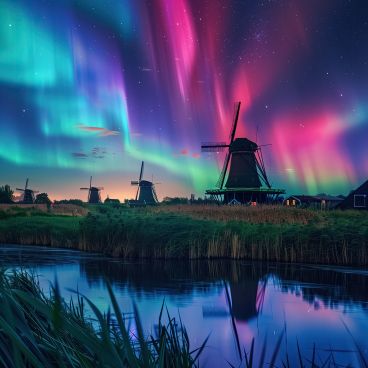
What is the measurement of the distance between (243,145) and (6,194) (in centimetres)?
3777

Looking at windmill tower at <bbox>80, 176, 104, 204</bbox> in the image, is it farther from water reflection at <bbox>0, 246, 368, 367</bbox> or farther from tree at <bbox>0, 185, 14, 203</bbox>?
water reflection at <bbox>0, 246, 368, 367</bbox>

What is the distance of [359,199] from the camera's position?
40750 mm

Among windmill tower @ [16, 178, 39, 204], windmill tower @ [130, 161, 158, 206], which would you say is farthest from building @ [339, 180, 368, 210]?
windmill tower @ [16, 178, 39, 204]

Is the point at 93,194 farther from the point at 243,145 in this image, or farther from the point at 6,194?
the point at 243,145

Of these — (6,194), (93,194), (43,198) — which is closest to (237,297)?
(6,194)

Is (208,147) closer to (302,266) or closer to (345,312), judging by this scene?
(302,266)

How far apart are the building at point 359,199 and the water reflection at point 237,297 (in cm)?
2408

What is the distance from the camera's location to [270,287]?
51.6ft

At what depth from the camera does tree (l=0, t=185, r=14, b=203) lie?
67863mm

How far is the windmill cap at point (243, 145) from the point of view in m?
48.0

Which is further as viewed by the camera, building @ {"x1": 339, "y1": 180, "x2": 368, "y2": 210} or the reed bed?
building @ {"x1": 339, "y1": 180, "x2": 368, "y2": 210}

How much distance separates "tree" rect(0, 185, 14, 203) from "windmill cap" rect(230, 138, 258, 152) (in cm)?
3583

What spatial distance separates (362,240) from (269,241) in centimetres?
368

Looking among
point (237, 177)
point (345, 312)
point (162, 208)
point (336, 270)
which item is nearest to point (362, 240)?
point (336, 270)
